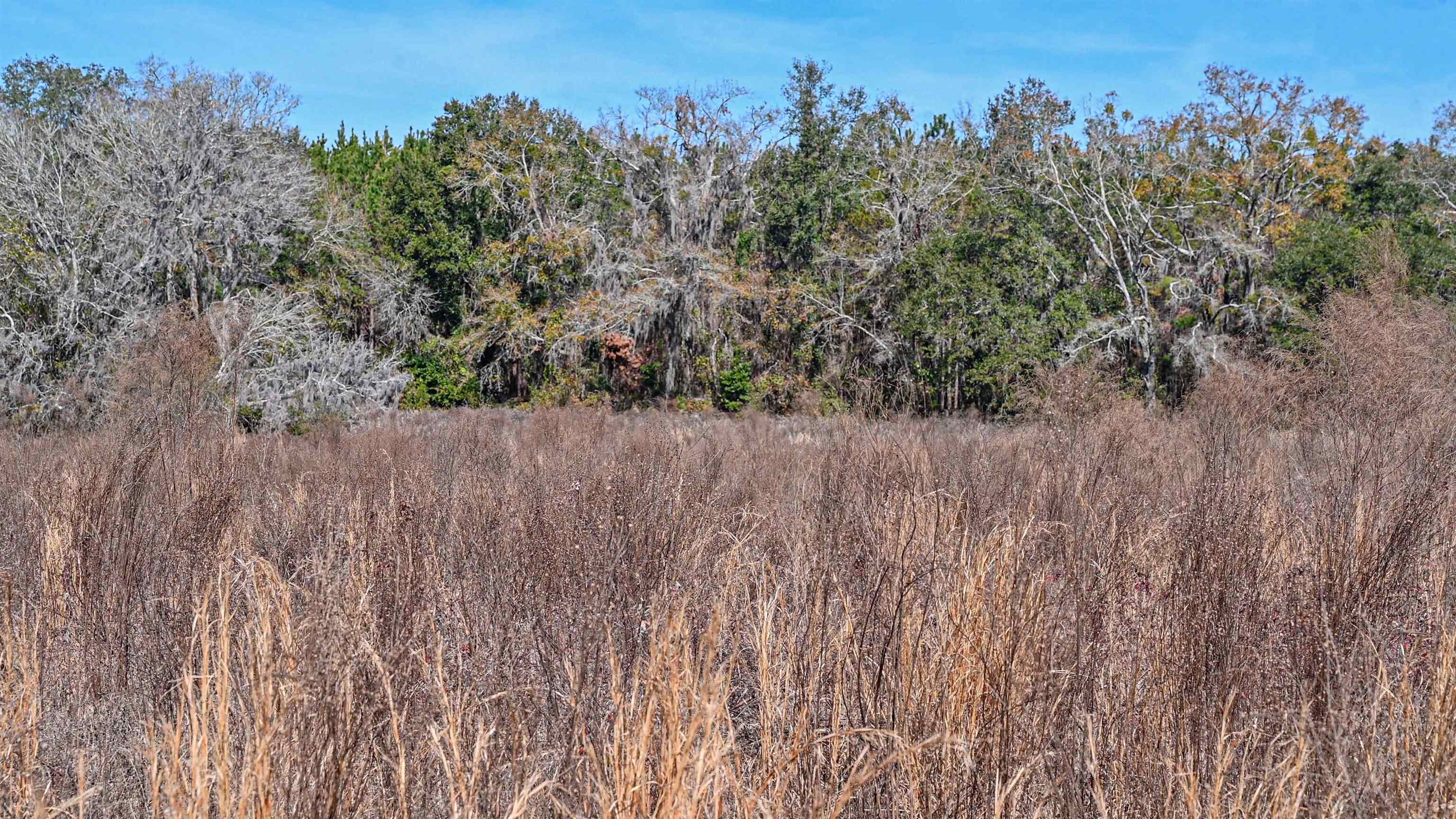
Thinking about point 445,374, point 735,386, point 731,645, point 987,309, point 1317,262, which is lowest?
point 731,645

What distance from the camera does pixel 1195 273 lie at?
62.4ft

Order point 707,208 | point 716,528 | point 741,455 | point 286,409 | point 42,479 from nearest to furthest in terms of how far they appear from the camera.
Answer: point 716,528, point 42,479, point 741,455, point 286,409, point 707,208

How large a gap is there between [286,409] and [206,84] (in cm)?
646

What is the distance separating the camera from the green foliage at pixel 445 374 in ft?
76.2

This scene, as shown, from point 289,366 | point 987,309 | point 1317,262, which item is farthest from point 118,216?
point 1317,262

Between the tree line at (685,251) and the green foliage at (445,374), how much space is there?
0.06 meters

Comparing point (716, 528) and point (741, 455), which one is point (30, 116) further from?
point (716, 528)

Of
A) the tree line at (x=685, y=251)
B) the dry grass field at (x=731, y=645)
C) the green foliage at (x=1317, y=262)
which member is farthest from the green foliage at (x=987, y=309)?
the dry grass field at (x=731, y=645)

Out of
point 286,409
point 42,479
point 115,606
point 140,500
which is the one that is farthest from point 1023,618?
point 286,409

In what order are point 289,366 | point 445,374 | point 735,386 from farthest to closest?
1. point 445,374
2. point 735,386
3. point 289,366

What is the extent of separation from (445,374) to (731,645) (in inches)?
811

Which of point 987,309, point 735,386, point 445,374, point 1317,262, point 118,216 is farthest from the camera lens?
point 445,374

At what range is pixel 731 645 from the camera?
3.90m

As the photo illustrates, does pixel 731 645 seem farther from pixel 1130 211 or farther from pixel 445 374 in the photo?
pixel 445 374
